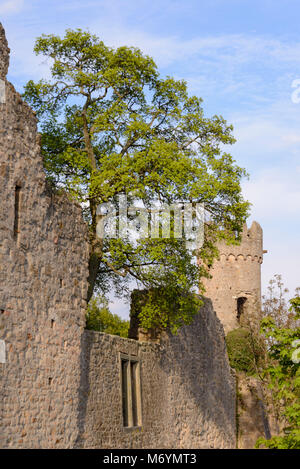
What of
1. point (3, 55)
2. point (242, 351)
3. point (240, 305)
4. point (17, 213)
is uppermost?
point (240, 305)

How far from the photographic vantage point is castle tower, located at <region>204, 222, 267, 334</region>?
162 feet

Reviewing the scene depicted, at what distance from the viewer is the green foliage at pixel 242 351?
109 ft

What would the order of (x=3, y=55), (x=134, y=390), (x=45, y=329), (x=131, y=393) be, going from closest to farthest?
(x=3, y=55)
(x=45, y=329)
(x=131, y=393)
(x=134, y=390)

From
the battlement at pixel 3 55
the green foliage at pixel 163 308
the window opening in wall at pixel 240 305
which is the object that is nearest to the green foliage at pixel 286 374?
the battlement at pixel 3 55

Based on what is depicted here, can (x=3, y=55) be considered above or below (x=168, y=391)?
above

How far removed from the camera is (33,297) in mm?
13594

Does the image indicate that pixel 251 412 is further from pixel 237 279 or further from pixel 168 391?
pixel 237 279

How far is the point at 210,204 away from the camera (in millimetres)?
20469

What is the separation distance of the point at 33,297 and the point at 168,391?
7951mm

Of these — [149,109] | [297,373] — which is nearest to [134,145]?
[149,109]

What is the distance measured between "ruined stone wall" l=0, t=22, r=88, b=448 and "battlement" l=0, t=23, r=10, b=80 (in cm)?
2

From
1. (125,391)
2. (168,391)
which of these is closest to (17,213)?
(125,391)

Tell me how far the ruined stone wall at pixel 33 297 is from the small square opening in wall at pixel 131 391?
121 inches
